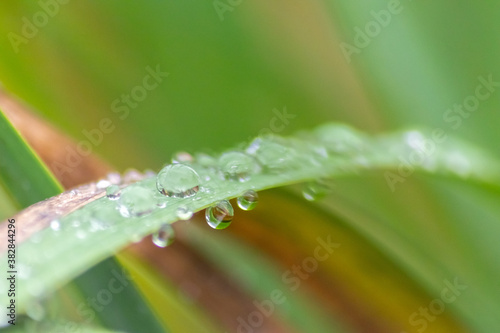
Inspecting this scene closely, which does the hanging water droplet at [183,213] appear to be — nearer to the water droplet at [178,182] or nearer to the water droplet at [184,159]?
the water droplet at [178,182]

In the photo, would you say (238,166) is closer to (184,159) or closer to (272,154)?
(272,154)

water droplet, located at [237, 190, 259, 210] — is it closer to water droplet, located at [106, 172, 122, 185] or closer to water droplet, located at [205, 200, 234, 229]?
water droplet, located at [205, 200, 234, 229]

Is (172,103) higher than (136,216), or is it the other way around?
(172,103)

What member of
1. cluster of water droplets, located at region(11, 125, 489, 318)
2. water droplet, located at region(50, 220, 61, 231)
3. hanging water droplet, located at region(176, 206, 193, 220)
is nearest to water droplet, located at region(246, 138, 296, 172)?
cluster of water droplets, located at region(11, 125, 489, 318)

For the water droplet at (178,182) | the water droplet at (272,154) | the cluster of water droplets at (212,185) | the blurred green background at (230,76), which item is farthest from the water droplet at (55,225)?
the blurred green background at (230,76)

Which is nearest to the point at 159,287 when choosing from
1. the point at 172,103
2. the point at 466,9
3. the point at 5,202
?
the point at 5,202

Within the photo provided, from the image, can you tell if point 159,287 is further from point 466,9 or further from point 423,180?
point 466,9
